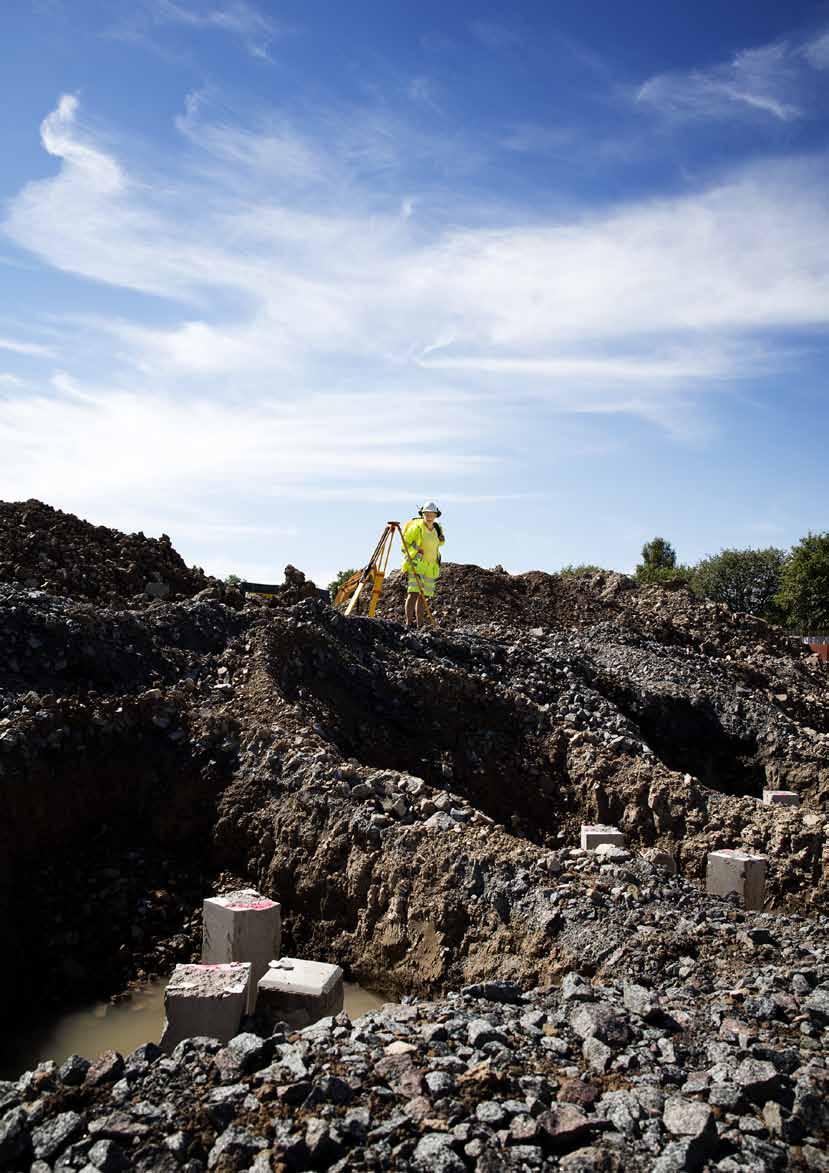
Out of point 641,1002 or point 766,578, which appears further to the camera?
point 766,578

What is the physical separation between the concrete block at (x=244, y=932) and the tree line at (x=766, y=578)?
1345 inches

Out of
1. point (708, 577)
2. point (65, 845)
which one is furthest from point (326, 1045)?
point (708, 577)

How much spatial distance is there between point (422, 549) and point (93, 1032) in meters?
8.07

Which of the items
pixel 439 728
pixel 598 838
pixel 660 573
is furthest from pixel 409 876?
pixel 660 573

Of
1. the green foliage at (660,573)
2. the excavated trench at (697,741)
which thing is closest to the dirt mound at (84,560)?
the excavated trench at (697,741)

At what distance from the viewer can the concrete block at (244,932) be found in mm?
5312

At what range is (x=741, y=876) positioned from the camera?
22.2ft

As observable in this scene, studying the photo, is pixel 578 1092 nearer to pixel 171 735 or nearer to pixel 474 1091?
pixel 474 1091

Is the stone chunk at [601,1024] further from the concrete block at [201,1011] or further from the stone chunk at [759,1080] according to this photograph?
the concrete block at [201,1011]

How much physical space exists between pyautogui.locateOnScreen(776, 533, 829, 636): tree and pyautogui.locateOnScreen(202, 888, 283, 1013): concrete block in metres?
37.3

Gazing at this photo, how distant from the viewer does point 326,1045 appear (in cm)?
368

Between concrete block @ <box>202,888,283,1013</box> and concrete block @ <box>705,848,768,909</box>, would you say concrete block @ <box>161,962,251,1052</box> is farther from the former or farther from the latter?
concrete block @ <box>705,848,768,909</box>

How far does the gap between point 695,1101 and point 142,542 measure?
1343 centimetres

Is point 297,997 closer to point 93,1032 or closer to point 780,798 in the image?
point 93,1032
